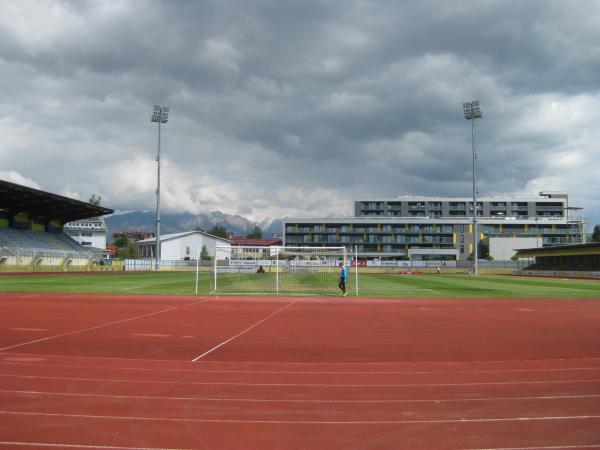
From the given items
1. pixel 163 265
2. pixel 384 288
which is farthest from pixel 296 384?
pixel 163 265

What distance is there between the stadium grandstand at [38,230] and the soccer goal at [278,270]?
25.1m

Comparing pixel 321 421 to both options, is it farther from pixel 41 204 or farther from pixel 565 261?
pixel 565 261

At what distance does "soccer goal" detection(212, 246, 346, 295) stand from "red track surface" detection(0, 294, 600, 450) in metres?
16.8

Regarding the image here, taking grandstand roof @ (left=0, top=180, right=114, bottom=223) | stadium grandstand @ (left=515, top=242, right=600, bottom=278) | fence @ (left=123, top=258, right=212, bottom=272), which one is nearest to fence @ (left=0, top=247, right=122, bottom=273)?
fence @ (left=123, top=258, right=212, bottom=272)

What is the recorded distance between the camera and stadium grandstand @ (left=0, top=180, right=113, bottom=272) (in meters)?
57.4

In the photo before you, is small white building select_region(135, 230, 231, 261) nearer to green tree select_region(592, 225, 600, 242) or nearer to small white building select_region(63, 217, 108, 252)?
small white building select_region(63, 217, 108, 252)

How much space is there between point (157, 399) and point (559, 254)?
7726cm

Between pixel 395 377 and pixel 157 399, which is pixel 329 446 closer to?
pixel 157 399

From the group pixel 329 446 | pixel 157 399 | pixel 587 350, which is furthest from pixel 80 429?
pixel 587 350

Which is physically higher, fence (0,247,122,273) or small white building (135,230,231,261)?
small white building (135,230,231,261)

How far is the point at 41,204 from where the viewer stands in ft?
220

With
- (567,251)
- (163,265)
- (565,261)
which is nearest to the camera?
(567,251)

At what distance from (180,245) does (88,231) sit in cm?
2645

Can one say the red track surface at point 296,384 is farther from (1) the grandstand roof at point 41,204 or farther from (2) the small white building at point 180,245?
(2) the small white building at point 180,245
